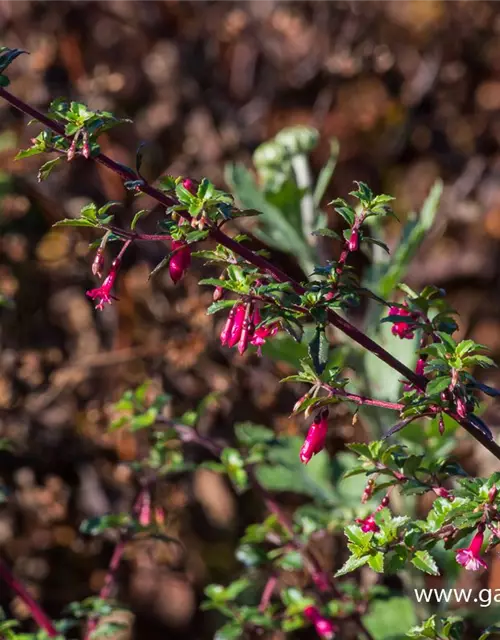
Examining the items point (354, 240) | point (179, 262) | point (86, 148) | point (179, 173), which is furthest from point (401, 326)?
point (179, 173)

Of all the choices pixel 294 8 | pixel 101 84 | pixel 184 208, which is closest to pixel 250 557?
pixel 184 208

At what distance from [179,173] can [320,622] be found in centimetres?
157

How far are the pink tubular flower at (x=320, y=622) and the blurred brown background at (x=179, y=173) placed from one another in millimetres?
820

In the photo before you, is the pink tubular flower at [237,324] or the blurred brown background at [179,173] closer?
the pink tubular flower at [237,324]

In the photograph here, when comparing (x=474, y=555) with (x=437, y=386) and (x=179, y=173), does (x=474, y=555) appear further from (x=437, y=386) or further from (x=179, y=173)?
(x=179, y=173)

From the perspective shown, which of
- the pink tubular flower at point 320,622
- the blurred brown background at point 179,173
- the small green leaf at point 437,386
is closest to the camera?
the small green leaf at point 437,386

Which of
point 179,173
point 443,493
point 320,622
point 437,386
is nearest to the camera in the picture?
point 437,386

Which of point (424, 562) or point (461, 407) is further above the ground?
point (461, 407)

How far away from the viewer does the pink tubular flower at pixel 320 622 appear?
4.06ft

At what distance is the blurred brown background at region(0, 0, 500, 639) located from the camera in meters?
2.25

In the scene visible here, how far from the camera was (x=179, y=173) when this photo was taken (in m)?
2.51

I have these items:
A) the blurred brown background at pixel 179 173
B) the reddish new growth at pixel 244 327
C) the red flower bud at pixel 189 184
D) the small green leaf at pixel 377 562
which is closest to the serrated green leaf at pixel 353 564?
the small green leaf at pixel 377 562

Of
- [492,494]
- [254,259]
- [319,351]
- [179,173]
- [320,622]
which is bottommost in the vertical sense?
[320,622]

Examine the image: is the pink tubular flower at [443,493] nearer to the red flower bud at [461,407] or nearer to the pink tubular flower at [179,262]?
the red flower bud at [461,407]
